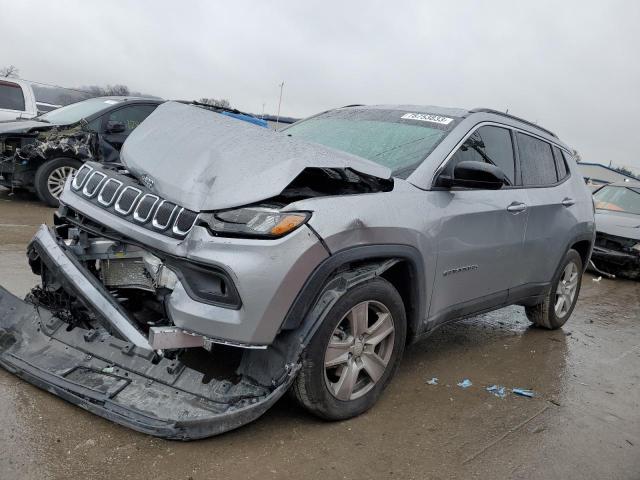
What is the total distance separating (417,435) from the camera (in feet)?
10.0

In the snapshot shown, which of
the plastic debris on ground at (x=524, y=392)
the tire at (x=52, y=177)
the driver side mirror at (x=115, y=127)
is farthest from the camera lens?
the driver side mirror at (x=115, y=127)

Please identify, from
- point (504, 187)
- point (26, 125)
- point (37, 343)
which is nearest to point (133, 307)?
point (37, 343)

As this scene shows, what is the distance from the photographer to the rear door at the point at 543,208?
14.3ft

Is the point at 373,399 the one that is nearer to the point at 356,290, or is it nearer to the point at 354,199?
the point at 356,290

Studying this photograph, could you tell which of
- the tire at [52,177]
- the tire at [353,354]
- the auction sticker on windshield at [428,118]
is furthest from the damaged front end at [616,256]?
the tire at [52,177]

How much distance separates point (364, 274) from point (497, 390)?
5.19ft

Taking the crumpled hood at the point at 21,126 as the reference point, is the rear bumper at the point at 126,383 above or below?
above

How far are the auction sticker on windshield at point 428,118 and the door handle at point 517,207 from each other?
77cm

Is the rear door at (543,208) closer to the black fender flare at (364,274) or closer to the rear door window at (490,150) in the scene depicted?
the rear door window at (490,150)

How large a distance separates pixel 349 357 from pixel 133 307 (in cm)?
128

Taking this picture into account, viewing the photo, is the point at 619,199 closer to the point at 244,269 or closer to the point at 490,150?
the point at 490,150

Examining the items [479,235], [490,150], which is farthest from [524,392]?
[490,150]

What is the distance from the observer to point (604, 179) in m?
30.5

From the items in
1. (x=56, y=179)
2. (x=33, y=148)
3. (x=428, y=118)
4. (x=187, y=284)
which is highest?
(x=428, y=118)
